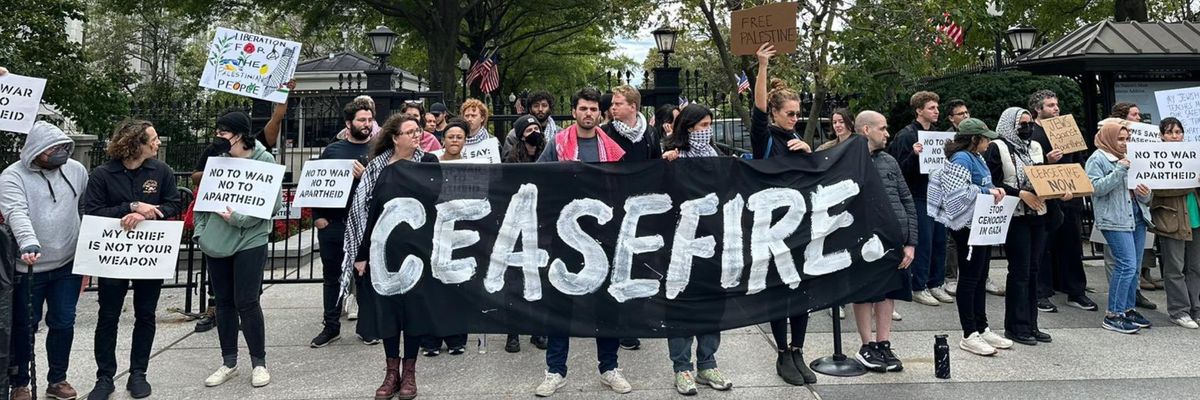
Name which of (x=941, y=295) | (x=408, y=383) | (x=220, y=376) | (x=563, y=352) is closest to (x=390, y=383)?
(x=408, y=383)

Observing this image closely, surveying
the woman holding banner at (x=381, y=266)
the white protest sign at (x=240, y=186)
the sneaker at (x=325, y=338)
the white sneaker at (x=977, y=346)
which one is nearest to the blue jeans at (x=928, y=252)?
the white sneaker at (x=977, y=346)

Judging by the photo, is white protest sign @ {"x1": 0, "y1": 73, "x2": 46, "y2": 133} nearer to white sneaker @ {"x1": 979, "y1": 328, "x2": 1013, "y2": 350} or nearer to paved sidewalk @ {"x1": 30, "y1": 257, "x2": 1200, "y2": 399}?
paved sidewalk @ {"x1": 30, "y1": 257, "x2": 1200, "y2": 399}

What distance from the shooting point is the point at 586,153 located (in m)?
5.32

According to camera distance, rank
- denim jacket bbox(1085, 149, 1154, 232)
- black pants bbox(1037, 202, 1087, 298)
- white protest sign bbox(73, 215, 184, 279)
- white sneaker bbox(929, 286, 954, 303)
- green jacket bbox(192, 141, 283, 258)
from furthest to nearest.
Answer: white sneaker bbox(929, 286, 954, 303) → black pants bbox(1037, 202, 1087, 298) → denim jacket bbox(1085, 149, 1154, 232) → green jacket bbox(192, 141, 283, 258) → white protest sign bbox(73, 215, 184, 279)

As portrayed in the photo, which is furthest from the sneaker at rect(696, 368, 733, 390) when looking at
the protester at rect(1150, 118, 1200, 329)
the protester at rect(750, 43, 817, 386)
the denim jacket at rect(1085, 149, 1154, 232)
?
the protester at rect(1150, 118, 1200, 329)

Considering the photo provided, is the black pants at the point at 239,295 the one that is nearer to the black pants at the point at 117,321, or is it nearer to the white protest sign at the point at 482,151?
the black pants at the point at 117,321

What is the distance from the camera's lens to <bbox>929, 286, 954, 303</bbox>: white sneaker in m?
7.57

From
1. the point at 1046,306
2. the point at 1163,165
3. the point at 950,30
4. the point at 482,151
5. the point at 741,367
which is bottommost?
the point at 741,367

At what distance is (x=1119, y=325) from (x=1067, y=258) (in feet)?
3.78

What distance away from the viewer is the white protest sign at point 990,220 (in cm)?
551

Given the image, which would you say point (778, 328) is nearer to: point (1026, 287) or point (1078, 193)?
point (1026, 287)

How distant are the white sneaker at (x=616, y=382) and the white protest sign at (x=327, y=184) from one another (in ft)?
8.03

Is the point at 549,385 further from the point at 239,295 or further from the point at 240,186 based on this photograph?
the point at 240,186

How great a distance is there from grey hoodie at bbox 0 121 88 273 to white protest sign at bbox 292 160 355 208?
1511mm
